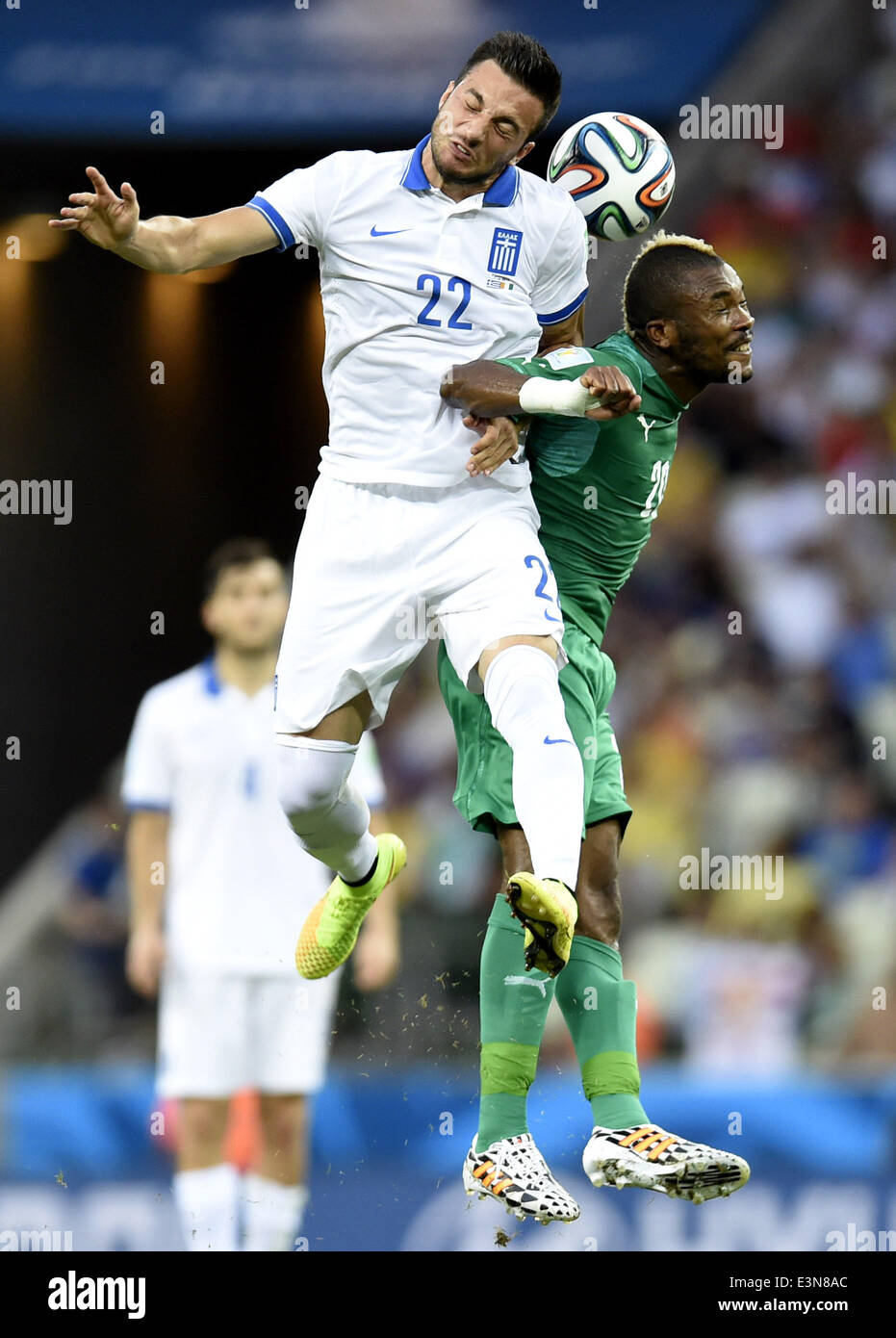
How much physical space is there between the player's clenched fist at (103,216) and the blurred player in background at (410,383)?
14 centimetres

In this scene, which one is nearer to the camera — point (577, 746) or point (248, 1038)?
point (577, 746)

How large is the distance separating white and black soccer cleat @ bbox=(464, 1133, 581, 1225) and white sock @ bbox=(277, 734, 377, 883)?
68 cm

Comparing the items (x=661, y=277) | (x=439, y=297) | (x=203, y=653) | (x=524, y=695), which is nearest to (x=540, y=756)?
(x=524, y=695)

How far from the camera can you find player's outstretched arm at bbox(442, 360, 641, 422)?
342 cm

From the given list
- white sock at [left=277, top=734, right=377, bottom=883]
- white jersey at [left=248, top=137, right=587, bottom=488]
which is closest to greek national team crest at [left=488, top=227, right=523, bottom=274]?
white jersey at [left=248, top=137, right=587, bottom=488]

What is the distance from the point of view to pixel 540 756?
330 centimetres

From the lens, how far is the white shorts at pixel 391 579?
3562mm

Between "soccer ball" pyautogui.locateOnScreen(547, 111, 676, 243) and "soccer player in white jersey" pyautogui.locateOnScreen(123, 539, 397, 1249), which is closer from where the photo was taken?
"soccer ball" pyautogui.locateOnScreen(547, 111, 676, 243)

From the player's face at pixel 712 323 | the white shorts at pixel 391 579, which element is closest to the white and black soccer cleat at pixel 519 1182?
the white shorts at pixel 391 579

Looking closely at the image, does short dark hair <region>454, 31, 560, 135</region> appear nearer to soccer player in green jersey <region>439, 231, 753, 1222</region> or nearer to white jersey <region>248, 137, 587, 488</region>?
white jersey <region>248, 137, 587, 488</region>

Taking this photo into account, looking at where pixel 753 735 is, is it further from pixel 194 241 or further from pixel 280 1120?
pixel 194 241

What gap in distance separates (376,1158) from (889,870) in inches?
81.6

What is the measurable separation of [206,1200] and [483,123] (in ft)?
10.8
